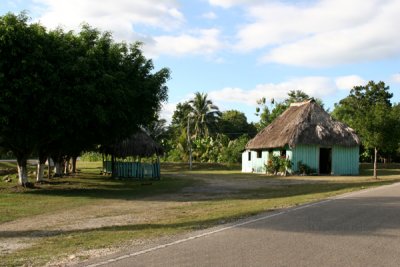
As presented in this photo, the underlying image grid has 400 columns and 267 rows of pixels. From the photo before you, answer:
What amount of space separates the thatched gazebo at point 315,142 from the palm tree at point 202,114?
27.2 meters

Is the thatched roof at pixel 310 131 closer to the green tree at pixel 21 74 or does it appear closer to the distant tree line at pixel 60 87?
the distant tree line at pixel 60 87

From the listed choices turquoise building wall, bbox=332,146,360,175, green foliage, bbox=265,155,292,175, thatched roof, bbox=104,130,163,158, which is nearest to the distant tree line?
thatched roof, bbox=104,130,163,158

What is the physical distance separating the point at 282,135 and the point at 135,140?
12.2 metres

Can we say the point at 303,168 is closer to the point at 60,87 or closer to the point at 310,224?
the point at 60,87

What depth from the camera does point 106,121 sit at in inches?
837

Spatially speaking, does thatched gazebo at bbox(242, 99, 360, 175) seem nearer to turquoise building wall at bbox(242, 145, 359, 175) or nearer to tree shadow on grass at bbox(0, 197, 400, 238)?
turquoise building wall at bbox(242, 145, 359, 175)

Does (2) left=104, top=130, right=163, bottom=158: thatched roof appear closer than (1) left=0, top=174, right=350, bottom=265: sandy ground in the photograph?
No

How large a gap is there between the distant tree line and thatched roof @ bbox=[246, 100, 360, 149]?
17597 mm

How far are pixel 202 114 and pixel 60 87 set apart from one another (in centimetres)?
4984

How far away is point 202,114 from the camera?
6962 centimetres

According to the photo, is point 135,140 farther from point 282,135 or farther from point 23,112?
point 23,112

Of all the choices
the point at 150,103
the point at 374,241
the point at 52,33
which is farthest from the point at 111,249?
the point at 150,103

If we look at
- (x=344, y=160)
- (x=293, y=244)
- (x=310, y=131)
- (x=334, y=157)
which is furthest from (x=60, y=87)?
(x=344, y=160)

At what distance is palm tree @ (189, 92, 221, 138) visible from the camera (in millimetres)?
69688
